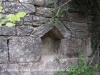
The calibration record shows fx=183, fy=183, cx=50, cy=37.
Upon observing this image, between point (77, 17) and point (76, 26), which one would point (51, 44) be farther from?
point (77, 17)

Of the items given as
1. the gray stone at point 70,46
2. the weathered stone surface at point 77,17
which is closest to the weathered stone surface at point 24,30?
the gray stone at point 70,46

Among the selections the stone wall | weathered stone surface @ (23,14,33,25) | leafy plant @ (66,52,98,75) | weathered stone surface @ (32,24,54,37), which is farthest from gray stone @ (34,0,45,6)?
leafy plant @ (66,52,98,75)

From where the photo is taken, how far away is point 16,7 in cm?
244

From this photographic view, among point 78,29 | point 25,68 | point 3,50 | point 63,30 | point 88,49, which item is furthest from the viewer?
point 88,49

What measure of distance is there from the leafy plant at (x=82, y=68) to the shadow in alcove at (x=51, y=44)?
32 centimetres

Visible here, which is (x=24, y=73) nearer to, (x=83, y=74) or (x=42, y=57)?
(x=42, y=57)

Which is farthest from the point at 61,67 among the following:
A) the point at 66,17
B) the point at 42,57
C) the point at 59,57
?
the point at 66,17

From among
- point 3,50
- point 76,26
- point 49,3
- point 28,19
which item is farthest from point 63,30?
point 3,50

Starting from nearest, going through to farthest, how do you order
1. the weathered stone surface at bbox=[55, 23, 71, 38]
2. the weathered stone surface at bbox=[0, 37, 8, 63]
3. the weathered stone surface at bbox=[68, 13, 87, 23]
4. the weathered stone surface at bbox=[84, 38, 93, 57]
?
the weathered stone surface at bbox=[0, 37, 8, 63] < the weathered stone surface at bbox=[55, 23, 71, 38] < the weathered stone surface at bbox=[68, 13, 87, 23] < the weathered stone surface at bbox=[84, 38, 93, 57]

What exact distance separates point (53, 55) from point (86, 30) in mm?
660

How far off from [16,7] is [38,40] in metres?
0.54

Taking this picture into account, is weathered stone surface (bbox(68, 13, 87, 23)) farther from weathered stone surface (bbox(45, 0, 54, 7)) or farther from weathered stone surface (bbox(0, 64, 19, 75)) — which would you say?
weathered stone surface (bbox(0, 64, 19, 75))

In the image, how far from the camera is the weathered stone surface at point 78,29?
9.10 feet

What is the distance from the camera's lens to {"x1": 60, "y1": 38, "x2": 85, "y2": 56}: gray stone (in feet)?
9.10
